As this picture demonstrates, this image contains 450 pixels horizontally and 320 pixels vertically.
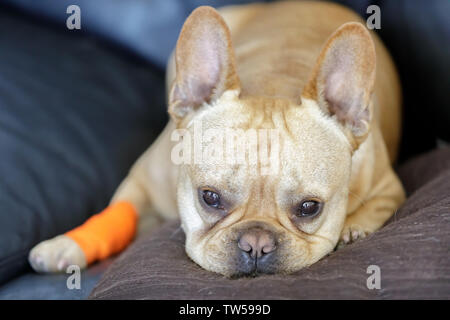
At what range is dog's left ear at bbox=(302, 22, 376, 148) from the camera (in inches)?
50.8

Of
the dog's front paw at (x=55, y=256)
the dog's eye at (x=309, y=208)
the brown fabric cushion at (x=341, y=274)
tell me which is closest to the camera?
the brown fabric cushion at (x=341, y=274)

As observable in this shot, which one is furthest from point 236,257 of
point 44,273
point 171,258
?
point 44,273

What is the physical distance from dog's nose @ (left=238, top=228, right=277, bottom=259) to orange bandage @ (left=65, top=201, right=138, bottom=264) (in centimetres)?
50

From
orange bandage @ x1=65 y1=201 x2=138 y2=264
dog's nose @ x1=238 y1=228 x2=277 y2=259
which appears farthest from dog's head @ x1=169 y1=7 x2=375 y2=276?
orange bandage @ x1=65 y1=201 x2=138 y2=264

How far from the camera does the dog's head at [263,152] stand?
4.03 ft

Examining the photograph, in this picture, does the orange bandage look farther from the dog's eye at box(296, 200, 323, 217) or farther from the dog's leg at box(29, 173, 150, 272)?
the dog's eye at box(296, 200, 323, 217)

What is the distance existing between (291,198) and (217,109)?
0.29m

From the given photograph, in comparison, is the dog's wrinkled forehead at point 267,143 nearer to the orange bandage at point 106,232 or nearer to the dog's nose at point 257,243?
the dog's nose at point 257,243

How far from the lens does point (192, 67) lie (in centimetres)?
141

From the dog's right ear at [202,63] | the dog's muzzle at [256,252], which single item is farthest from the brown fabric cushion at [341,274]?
the dog's right ear at [202,63]

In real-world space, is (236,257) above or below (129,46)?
below

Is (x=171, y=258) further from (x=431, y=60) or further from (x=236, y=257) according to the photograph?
(x=431, y=60)

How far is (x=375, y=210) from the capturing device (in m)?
1.48
